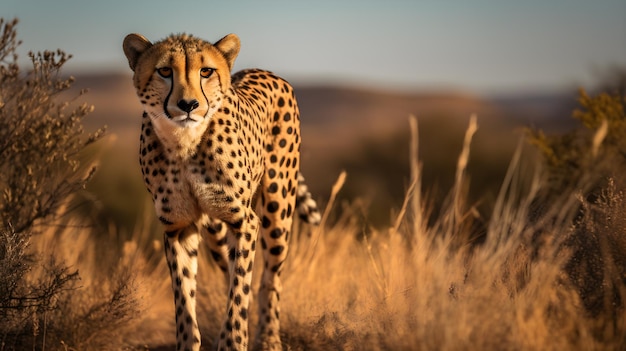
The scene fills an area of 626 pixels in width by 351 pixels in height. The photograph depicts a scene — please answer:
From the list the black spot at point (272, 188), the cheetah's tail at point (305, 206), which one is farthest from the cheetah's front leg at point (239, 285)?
the cheetah's tail at point (305, 206)

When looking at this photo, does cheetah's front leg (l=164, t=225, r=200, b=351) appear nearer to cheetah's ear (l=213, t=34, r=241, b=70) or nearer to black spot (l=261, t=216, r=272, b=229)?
black spot (l=261, t=216, r=272, b=229)

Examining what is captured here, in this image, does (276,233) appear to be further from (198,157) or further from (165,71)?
(165,71)

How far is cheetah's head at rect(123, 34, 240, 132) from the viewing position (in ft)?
11.4

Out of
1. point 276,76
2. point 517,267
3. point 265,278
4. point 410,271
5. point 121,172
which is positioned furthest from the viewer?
point 121,172

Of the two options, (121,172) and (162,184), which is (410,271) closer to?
(162,184)

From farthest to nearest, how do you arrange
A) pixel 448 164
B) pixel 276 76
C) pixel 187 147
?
Result: pixel 448 164 → pixel 276 76 → pixel 187 147

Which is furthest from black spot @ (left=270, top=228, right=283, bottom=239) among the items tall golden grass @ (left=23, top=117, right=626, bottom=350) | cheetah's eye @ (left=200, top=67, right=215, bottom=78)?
cheetah's eye @ (left=200, top=67, right=215, bottom=78)

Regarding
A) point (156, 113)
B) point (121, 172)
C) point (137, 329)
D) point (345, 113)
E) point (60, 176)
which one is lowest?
point (345, 113)

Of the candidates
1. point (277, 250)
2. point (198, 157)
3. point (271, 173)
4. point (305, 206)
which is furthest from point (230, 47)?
point (305, 206)

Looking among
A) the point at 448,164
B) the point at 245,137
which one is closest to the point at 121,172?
the point at 448,164

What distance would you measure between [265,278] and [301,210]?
0.57 meters

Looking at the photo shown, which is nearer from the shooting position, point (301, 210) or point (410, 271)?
point (410, 271)

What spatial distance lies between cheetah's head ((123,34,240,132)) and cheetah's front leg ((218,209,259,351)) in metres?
0.57

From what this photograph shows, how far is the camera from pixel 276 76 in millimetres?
4887
